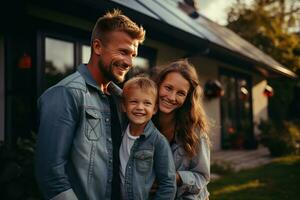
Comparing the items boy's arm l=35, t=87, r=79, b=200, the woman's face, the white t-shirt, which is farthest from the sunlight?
boy's arm l=35, t=87, r=79, b=200

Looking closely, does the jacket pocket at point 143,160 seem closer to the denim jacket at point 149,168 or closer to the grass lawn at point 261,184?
the denim jacket at point 149,168

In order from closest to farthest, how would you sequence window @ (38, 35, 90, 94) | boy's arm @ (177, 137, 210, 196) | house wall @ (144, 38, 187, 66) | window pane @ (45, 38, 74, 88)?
boy's arm @ (177, 137, 210, 196)
window @ (38, 35, 90, 94)
window pane @ (45, 38, 74, 88)
house wall @ (144, 38, 187, 66)

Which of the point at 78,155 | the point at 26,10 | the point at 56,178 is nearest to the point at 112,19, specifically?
the point at 78,155

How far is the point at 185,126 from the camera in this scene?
2625 millimetres

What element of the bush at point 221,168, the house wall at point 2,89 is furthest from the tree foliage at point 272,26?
the house wall at point 2,89

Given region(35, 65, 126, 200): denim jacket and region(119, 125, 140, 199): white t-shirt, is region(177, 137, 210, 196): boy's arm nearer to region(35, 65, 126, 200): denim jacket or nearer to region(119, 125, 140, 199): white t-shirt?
region(119, 125, 140, 199): white t-shirt

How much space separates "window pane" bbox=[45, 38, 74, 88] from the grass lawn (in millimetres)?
3074

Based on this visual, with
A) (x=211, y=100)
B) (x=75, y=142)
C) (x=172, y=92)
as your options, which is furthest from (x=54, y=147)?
(x=211, y=100)

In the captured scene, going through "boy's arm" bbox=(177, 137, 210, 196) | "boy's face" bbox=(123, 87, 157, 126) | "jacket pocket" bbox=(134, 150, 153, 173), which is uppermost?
"boy's face" bbox=(123, 87, 157, 126)

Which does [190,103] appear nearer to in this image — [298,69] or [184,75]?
[184,75]

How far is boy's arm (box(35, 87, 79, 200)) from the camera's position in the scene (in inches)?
72.9

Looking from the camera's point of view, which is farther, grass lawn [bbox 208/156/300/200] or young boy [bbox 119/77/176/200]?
grass lawn [bbox 208/156/300/200]

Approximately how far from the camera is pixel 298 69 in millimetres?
22781

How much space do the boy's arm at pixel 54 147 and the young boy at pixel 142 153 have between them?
1.35ft
